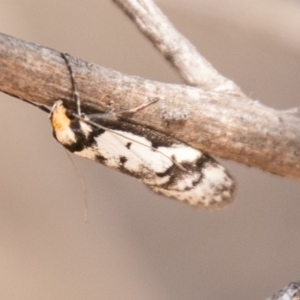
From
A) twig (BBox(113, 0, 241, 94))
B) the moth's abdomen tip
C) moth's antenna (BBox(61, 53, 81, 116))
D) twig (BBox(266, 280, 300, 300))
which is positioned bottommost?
twig (BBox(266, 280, 300, 300))

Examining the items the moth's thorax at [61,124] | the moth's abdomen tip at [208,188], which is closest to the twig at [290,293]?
the moth's abdomen tip at [208,188]

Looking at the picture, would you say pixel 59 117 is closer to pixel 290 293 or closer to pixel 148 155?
pixel 148 155

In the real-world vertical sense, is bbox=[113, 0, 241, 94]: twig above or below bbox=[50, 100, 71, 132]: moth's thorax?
above

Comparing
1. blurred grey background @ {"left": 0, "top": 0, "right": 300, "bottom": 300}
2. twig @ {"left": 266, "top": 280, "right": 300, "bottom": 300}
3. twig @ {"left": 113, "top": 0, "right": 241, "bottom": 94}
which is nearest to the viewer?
twig @ {"left": 266, "top": 280, "right": 300, "bottom": 300}

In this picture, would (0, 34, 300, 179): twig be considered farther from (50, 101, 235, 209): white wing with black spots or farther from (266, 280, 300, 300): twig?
(266, 280, 300, 300): twig

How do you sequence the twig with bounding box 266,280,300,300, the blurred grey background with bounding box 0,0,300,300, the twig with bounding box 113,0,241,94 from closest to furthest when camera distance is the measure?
1. the twig with bounding box 266,280,300,300
2. the twig with bounding box 113,0,241,94
3. the blurred grey background with bounding box 0,0,300,300

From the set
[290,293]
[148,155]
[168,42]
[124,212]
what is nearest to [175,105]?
[148,155]

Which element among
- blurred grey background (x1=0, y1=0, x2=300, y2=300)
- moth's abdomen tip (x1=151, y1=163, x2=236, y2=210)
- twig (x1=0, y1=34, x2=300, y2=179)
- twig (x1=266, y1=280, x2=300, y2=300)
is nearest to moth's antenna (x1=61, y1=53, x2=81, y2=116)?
twig (x1=0, y1=34, x2=300, y2=179)

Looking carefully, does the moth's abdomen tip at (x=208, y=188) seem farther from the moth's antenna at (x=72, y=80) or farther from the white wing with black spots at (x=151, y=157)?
the moth's antenna at (x=72, y=80)
